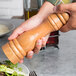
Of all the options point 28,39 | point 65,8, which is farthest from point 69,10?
point 28,39

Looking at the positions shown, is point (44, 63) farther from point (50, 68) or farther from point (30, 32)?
point (30, 32)

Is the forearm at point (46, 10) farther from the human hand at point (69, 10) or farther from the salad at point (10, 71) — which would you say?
the salad at point (10, 71)

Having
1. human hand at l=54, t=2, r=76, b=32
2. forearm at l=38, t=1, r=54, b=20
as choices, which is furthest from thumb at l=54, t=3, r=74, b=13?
forearm at l=38, t=1, r=54, b=20

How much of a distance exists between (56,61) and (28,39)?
0.30 m

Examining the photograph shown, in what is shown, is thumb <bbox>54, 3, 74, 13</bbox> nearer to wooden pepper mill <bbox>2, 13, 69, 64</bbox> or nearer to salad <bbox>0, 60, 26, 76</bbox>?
wooden pepper mill <bbox>2, 13, 69, 64</bbox>

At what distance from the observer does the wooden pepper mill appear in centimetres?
67

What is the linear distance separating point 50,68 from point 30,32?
25 cm

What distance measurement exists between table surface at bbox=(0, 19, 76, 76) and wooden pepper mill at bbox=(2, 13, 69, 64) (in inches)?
7.2

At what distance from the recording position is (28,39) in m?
0.69

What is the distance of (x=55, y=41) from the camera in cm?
105

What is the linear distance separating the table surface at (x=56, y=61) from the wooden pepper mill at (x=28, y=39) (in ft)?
0.60

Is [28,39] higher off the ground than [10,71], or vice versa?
[28,39]

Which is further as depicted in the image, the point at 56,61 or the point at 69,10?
the point at 56,61

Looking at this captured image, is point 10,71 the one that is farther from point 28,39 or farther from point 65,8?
point 65,8
